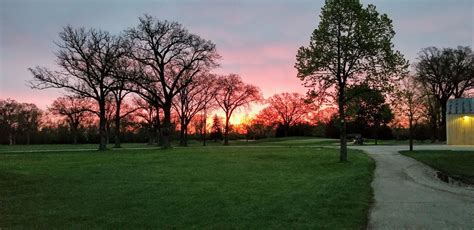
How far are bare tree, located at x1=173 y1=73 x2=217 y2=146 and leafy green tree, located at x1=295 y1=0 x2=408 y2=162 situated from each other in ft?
143

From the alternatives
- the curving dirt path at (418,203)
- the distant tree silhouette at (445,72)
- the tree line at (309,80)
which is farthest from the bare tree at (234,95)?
the curving dirt path at (418,203)

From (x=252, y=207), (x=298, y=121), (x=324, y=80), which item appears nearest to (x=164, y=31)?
(x=324, y=80)

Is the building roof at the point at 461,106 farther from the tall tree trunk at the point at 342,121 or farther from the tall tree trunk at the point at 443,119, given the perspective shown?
the tall tree trunk at the point at 342,121

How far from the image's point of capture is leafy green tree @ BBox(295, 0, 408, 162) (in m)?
25.5

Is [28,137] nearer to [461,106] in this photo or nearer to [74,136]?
[74,136]

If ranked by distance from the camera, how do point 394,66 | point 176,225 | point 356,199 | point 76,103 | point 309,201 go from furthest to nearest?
point 76,103, point 394,66, point 356,199, point 309,201, point 176,225

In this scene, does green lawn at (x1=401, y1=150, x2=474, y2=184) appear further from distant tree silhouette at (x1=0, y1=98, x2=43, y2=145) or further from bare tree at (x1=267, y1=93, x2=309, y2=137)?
distant tree silhouette at (x1=0, y1=98, x2=43, y2=145)

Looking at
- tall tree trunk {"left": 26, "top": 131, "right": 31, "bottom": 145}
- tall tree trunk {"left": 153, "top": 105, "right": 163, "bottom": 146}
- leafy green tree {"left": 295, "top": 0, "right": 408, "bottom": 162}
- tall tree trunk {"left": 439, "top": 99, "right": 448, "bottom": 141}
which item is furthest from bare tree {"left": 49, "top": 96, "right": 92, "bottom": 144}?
tall tree trunk {"left": 439, "top": 99, "right": 448, "bottom": 141}

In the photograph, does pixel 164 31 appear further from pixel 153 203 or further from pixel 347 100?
pixel 153 203

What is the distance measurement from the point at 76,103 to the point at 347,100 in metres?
60.3

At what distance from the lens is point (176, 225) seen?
29.5 ft

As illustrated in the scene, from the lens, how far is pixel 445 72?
6388cm

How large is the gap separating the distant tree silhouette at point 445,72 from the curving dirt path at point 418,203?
48407 mm

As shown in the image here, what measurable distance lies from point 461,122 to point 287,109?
5631cm
